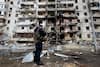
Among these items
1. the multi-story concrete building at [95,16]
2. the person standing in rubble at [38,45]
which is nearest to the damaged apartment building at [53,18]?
the multi-story concrete building at [95,16]

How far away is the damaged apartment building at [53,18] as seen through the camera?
9.99 metres

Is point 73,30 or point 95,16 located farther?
point 95,16

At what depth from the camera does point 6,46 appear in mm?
9672

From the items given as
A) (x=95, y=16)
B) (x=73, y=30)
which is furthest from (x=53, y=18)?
(x=95, y=16)

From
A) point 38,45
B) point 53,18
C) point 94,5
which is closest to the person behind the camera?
point 38,45

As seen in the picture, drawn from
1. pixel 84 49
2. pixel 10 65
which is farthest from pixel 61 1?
pixel 10 65

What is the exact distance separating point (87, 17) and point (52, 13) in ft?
4.36

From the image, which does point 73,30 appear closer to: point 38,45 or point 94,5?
point 94,5

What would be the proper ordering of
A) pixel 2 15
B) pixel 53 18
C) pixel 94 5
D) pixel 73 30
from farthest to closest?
pixel 94 5 < pixel 2 15 < pixel 53 18 < pixel 73 30

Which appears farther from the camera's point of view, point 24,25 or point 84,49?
point 24,25

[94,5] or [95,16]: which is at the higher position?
[94,5]

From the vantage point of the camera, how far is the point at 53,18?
1038 centimetres

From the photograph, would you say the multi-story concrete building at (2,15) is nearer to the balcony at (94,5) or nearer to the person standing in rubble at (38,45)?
the person standing in rubble at (38,45)

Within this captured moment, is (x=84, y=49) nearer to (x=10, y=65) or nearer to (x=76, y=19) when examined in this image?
(x=76, y=19)
